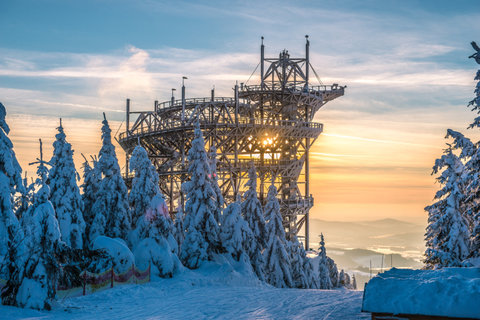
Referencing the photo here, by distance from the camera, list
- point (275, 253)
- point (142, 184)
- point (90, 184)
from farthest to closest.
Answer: point (275, 253)
point (90, 184)
point (142, 184)

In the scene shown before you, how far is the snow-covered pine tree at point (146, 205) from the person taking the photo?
2952cm

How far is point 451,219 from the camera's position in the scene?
26922mm

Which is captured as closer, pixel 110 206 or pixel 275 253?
pixel 110 206

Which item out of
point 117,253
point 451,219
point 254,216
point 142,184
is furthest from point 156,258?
point 451,219

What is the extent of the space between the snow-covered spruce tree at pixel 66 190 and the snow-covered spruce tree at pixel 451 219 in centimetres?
2095

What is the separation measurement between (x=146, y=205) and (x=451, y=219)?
18414mm

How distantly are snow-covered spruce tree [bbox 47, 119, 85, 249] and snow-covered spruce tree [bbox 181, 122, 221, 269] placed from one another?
22.3 ft

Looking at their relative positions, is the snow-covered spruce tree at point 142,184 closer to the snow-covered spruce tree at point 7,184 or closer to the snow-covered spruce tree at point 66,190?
the snow-covered spruce tree at point 66,190

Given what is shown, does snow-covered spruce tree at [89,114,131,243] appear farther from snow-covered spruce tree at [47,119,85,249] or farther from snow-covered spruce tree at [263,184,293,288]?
snow-covered spruce tree at [263,184,293,288]

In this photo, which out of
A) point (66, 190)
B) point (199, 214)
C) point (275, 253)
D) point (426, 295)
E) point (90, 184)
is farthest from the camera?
point (275, 253)

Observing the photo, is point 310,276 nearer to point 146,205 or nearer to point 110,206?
point 146,205

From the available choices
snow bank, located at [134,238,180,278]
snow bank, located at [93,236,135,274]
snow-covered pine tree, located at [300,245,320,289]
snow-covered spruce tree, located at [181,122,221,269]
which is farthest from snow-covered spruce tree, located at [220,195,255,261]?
snow-covered pine tree, located at [300,245,320,289]

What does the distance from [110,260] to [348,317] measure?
12972 mm

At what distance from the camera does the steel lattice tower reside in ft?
200
